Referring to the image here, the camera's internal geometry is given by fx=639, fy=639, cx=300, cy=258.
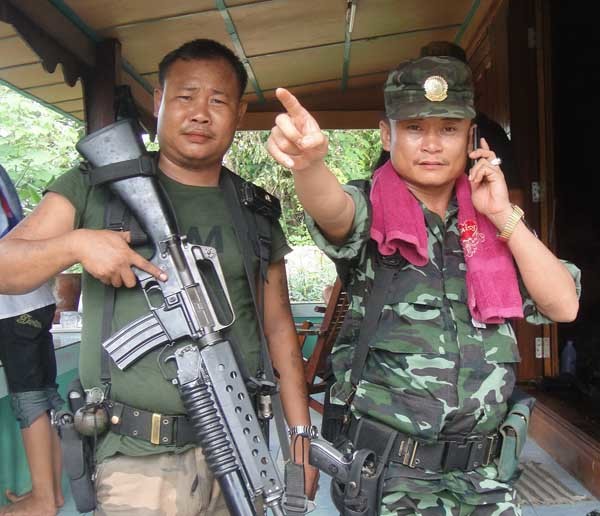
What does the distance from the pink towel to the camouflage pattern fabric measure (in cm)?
4

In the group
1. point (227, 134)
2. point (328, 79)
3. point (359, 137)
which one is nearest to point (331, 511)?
point (227, 134)

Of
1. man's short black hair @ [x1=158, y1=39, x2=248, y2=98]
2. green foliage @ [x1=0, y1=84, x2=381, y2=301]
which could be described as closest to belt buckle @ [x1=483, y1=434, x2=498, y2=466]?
man's short black hair @ [x1=158, y1=39, x2=248, y2=98]

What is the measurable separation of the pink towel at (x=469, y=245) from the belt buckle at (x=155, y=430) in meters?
0.65

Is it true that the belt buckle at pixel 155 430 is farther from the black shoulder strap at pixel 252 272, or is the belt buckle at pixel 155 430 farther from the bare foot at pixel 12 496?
the bare foot at pixel 12 496

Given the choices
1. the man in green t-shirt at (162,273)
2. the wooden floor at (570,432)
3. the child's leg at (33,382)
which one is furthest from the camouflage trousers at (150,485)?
the wooden floor at (570,432)

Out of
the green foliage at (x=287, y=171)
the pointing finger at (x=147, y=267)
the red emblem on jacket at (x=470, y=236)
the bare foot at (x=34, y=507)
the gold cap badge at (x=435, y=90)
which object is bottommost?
the bare foot at (x=34, y=507)

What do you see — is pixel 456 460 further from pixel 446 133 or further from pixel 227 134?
pixel 227 134

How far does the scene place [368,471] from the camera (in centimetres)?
140

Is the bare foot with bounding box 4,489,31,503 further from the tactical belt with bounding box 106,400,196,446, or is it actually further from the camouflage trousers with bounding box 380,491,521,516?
the camouflage trousers with bounding box 380,491,521,516

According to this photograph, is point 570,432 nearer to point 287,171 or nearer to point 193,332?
point 193,332

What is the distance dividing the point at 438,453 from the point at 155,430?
0.65 metres

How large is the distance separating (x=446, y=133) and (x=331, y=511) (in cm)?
198

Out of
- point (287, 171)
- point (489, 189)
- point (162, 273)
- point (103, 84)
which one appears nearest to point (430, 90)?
point (489, 189)

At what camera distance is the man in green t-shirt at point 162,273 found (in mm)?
1473
